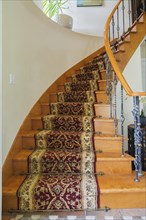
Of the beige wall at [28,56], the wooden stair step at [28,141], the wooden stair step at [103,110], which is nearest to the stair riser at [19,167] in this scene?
the beige wall at [28,56]

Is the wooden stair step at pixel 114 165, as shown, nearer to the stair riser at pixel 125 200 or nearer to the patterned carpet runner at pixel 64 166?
the patterned carpet runner at pixel 64 166

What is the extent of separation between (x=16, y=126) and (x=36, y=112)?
0.71 metres

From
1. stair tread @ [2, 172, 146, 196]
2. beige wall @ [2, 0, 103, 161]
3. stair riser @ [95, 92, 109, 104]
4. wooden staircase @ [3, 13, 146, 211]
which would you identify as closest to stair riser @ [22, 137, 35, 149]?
wooden staircase @ [3, 13, 146, 211]

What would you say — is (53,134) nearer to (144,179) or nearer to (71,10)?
(144,179)

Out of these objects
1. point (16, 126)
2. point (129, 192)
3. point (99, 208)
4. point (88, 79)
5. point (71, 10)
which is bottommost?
point (99, 208)

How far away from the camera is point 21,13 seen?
231cm

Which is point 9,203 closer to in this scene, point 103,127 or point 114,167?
point 114,167

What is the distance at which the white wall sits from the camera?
4.25 metres

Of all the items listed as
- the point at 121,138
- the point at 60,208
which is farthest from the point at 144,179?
the point at 60,208

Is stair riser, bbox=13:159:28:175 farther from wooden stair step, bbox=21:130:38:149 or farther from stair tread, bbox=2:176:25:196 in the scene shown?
wooden stair step, bbox=21:130:38:149

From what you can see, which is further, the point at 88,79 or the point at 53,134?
the point at 88,79

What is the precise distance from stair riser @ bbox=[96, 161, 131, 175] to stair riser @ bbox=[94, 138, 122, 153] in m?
0.21

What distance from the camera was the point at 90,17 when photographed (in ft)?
14.2

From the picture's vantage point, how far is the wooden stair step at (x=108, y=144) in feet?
7.24
